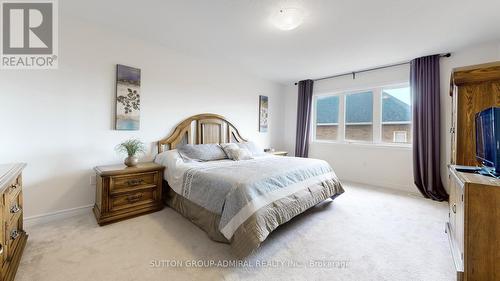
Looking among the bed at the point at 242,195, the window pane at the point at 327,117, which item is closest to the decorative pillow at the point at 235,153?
the bed at the point at 242,195

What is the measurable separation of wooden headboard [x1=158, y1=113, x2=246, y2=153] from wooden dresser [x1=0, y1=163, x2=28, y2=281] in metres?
1.63

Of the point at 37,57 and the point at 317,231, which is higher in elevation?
the point at 37,57

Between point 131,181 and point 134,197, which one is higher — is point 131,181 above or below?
above

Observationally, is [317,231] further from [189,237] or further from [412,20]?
[412,20]

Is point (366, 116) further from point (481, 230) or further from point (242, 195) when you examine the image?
point (242, 195)

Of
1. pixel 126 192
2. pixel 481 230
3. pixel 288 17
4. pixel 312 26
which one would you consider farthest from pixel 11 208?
pixel 312 26

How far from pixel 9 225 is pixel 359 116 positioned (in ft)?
16.7

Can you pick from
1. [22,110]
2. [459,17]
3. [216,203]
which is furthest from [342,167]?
[22,110]

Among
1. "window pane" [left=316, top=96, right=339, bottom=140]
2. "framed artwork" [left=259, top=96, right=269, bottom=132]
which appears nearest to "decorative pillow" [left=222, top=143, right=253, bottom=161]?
"framed artwork" [left=259, top=96, right=269, bottom=132]

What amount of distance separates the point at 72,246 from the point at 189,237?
3.25ft

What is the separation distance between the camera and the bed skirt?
1606 mm

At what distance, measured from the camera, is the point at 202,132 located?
11.7ft

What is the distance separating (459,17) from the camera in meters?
2.20

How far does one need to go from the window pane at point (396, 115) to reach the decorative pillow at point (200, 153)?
3282 mm
